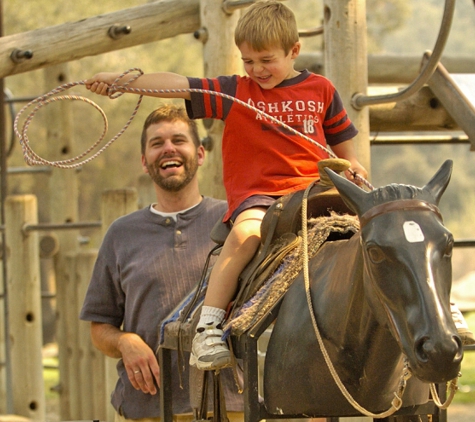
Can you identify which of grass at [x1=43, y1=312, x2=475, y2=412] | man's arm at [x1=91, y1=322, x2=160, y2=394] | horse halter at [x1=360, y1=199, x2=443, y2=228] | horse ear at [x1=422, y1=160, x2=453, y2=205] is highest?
horse ear at [x1=422, y1=160, x2=453, y2=205]

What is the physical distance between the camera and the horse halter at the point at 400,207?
239 cm

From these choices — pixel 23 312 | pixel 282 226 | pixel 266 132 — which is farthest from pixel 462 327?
pixel 23 312

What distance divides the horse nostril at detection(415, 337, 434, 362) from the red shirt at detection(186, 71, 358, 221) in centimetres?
101

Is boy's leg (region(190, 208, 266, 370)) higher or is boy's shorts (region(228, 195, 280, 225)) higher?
boy's shorts (region(228, 195, 280, 225))

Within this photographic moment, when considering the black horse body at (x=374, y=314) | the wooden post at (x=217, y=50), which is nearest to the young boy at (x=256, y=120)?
the black horse body at (x=374, y=314)

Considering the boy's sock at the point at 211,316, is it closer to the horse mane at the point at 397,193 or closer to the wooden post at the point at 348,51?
the horse mane at the point at 397,193

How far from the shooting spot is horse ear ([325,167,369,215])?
2475 millimetres

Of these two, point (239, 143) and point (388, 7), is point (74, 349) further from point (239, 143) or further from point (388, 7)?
point (388, 7)

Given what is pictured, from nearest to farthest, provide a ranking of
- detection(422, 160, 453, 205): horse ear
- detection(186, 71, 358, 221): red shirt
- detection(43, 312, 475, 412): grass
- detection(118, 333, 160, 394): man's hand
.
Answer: detection(422, 160, 453, 205): horse ear → detection(186, 71, 358, 221): red shirt → detection(118, 333, 160, 394): man's hand → detection(43, 312, 475, 412): grass

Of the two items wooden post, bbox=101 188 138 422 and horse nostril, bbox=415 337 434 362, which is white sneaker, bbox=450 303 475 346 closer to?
horse nostril, bbox=415 337 434 362

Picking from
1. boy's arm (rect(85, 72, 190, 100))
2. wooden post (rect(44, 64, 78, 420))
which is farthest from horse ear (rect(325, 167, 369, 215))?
wooden post (rect(44, 64, 78, 420))

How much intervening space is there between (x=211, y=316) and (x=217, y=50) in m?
2.57

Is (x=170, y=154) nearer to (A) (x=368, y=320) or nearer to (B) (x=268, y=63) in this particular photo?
(B) (x=268, y=63)

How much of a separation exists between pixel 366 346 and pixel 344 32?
99.4 inches
